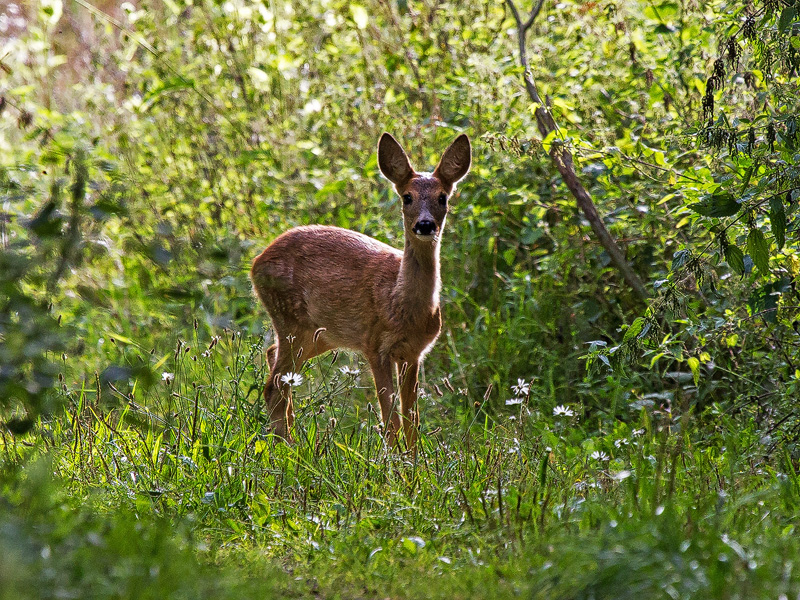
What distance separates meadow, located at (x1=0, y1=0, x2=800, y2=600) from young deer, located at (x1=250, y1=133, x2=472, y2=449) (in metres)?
0.25

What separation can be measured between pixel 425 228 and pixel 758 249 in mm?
2052

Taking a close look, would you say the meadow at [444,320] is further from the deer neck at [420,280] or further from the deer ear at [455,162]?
the deer neck at [420,280]

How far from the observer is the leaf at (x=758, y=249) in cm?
370

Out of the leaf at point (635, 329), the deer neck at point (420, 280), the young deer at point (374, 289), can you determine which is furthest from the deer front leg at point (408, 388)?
the leaf at point (635, 329)

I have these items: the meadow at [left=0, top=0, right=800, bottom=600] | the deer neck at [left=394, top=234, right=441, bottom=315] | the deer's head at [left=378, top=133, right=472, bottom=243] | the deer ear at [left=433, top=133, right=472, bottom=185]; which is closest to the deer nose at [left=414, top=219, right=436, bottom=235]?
the deer's head at [left=378, top=133, right=472, bottom=243]

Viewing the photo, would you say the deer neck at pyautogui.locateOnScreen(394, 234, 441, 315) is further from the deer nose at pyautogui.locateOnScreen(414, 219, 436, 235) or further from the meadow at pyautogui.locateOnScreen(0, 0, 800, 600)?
the meadow at pyautogui.locateOnScreen(0, 0, 800, 600)

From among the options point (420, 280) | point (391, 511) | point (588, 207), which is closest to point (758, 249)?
point (391, 511)

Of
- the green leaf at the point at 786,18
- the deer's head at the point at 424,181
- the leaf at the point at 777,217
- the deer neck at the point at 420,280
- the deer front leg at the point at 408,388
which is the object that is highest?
the green leaf at the point at 786,18

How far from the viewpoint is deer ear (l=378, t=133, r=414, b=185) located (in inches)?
224

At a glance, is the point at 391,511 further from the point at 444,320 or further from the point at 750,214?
the point at 444,320

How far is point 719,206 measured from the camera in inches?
143

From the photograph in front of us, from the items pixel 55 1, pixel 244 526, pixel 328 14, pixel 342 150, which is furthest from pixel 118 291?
pixel 244 526

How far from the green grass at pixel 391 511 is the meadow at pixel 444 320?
0.02m

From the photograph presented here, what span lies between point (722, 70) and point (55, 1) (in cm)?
315
